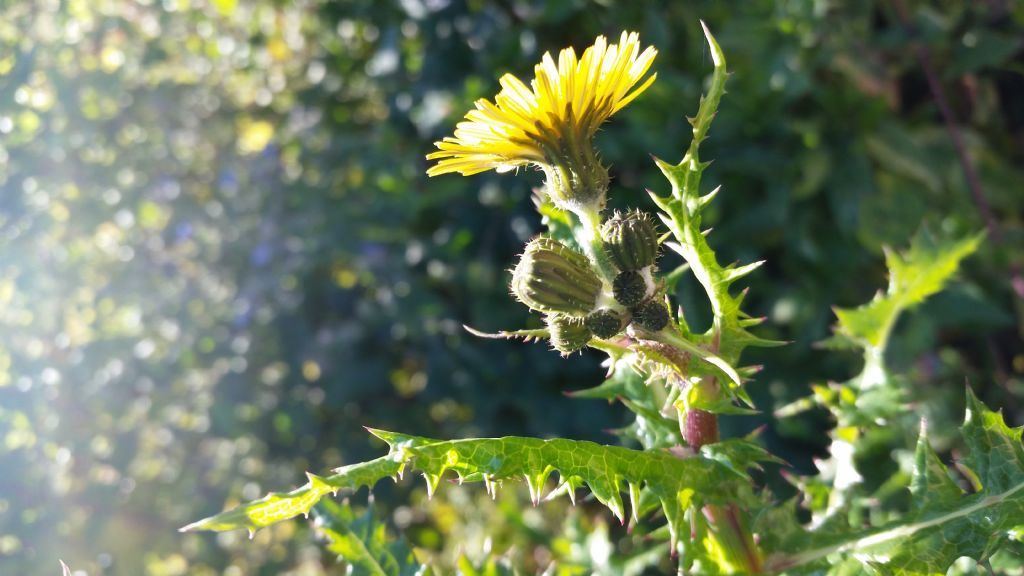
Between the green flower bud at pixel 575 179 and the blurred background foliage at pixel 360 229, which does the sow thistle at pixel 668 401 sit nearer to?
the green flower bud at pixel 575 179

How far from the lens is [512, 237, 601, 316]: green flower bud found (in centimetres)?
103

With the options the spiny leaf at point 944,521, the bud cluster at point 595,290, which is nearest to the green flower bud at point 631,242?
the bud cluster at point 595,290

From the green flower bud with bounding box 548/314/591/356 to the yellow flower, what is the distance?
0.18 m

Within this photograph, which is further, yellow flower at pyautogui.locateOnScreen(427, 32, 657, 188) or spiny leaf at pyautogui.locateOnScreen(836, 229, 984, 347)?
spiny leaf at pyautogui.locateOnScreen(836, 229, 984, 347)

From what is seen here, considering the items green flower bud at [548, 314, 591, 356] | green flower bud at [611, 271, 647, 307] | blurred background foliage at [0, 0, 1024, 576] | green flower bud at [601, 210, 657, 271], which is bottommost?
blurred background foliage at [0, 0, 1024, 576]

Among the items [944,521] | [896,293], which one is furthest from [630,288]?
[896,293]

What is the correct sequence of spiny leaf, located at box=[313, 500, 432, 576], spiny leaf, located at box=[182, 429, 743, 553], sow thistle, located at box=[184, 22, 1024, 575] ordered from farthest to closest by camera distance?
spiny leaf, located at box=[313, 500, 432, 576] → sow thistle, located at box=[184, 22, 1024, 575] → spiny leaf, located at box=[182, 429, 743, 553]

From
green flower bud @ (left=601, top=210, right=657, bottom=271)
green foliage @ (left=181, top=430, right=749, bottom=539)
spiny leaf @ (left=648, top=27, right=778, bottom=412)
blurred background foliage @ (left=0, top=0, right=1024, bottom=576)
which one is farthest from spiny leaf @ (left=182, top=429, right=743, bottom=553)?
blurred background foliage @ (left=0, top=0, right=1024, bottom=576)

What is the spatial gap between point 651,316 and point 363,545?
1.74 feet

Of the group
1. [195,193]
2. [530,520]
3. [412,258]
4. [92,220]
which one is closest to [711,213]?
[412,258]

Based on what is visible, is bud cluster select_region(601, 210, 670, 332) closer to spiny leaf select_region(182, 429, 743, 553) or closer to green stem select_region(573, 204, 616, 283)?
green stem select_region(573, 204, 616, 283)

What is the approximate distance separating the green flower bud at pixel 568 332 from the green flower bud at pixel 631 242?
0.08 metres

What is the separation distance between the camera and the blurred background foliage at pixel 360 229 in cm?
225

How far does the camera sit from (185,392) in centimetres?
272
